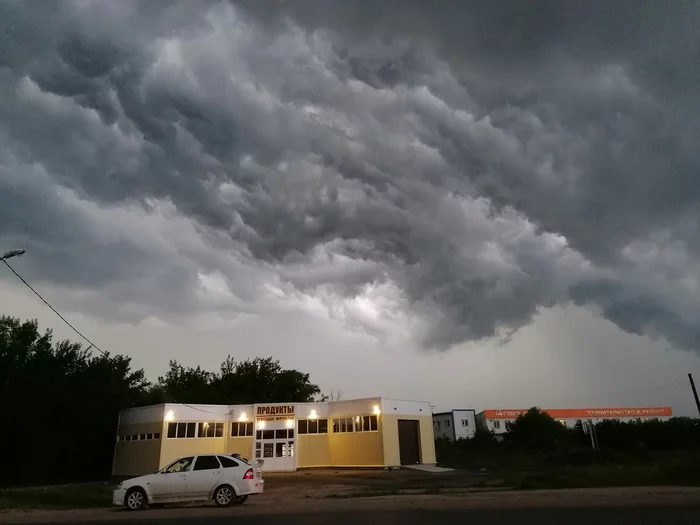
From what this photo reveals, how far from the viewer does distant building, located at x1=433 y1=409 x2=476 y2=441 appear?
90.5 m

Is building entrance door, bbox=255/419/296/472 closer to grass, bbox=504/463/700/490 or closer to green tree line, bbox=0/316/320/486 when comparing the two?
green tree line, bbox=0/316/320/486

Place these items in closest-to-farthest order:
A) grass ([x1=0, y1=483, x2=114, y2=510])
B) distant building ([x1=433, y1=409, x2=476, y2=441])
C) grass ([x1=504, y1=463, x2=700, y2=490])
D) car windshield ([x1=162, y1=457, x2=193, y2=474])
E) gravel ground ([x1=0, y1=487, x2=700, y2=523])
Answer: gravel ground ([x1=0, y1=487, x2=700, y2=523]) → car windshield ([x1=162, y1=457, x2=193, y2=474]) → grass ([x1=0, y1=483, x2=114, y2=510]) → grass ([x1=504, y1=463, x2=700, y2=490]) → distant building ([x1=433, y1=409, x2=476, y2=441])

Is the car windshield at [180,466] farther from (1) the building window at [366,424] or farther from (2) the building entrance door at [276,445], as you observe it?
(1) the building window at [366,424]

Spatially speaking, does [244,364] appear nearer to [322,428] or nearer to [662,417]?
[322,428]

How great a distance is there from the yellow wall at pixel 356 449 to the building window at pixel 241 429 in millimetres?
6175

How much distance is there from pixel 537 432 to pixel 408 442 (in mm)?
31848

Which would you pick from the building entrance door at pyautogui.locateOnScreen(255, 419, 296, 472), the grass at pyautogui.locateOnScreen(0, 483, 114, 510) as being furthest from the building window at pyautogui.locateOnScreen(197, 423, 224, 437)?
the grass at pyautogui.locateOnScreen(0, 483, 114, 510)

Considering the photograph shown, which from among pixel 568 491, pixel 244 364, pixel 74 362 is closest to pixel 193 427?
pixel 74 362

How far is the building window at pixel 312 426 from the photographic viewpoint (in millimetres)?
39062

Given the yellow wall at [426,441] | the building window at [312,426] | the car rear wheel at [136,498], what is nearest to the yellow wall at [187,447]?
the building window at [312,426]

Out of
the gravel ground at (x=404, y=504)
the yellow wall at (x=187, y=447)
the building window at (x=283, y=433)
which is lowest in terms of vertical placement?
the gravel ground at (x=404, y=504)

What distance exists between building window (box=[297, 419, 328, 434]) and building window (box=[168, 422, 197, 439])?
7749 mm

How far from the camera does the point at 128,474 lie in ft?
125

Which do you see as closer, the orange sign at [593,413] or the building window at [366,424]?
the building window at [366,424]
